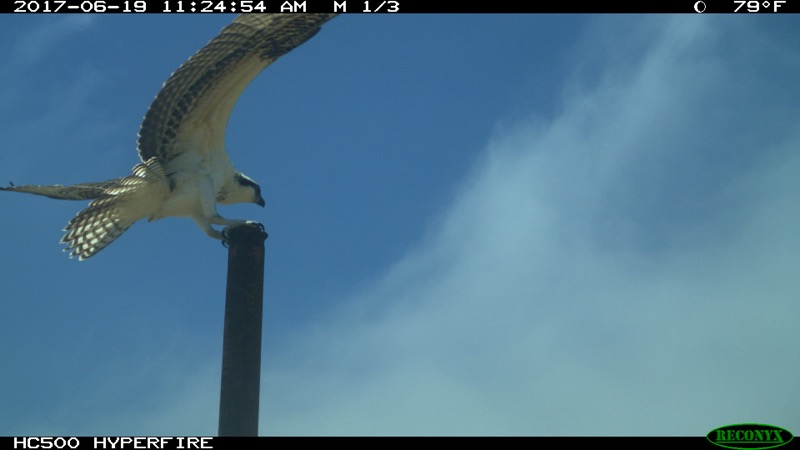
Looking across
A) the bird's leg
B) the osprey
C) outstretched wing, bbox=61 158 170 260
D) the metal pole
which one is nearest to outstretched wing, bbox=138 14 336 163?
the osprey

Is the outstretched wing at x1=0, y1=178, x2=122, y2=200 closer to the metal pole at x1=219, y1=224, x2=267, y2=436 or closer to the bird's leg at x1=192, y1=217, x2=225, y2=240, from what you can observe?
the bird's leg at x1=192, y1=217, x2=225, y2=240

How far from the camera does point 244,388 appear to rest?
7336 millimetres

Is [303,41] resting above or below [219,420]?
above

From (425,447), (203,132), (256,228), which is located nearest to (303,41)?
(203,132)

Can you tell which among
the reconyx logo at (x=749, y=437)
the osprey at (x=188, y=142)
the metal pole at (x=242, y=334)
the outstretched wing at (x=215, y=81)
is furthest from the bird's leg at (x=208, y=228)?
the reconyx logo at (x=749, y=437)

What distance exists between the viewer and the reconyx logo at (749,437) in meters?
7.04

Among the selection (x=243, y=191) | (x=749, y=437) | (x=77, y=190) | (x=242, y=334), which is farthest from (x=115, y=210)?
(x=749, y=437)

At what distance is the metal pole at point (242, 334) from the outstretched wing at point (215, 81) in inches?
66.3

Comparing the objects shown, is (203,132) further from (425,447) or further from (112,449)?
(425,447)

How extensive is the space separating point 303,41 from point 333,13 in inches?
14.3

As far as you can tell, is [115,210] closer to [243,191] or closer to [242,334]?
[243,191]

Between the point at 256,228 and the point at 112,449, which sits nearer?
the point at 112,449

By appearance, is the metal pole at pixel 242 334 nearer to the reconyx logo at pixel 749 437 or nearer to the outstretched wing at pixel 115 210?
the outstretched wing at pixel 115 210

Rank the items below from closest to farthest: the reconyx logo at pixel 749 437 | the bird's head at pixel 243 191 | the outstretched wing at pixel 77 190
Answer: the reconyx logo at pixel 749 437
the outstretched wing at pixel 77 190
the bird's head at pixel 243 191
